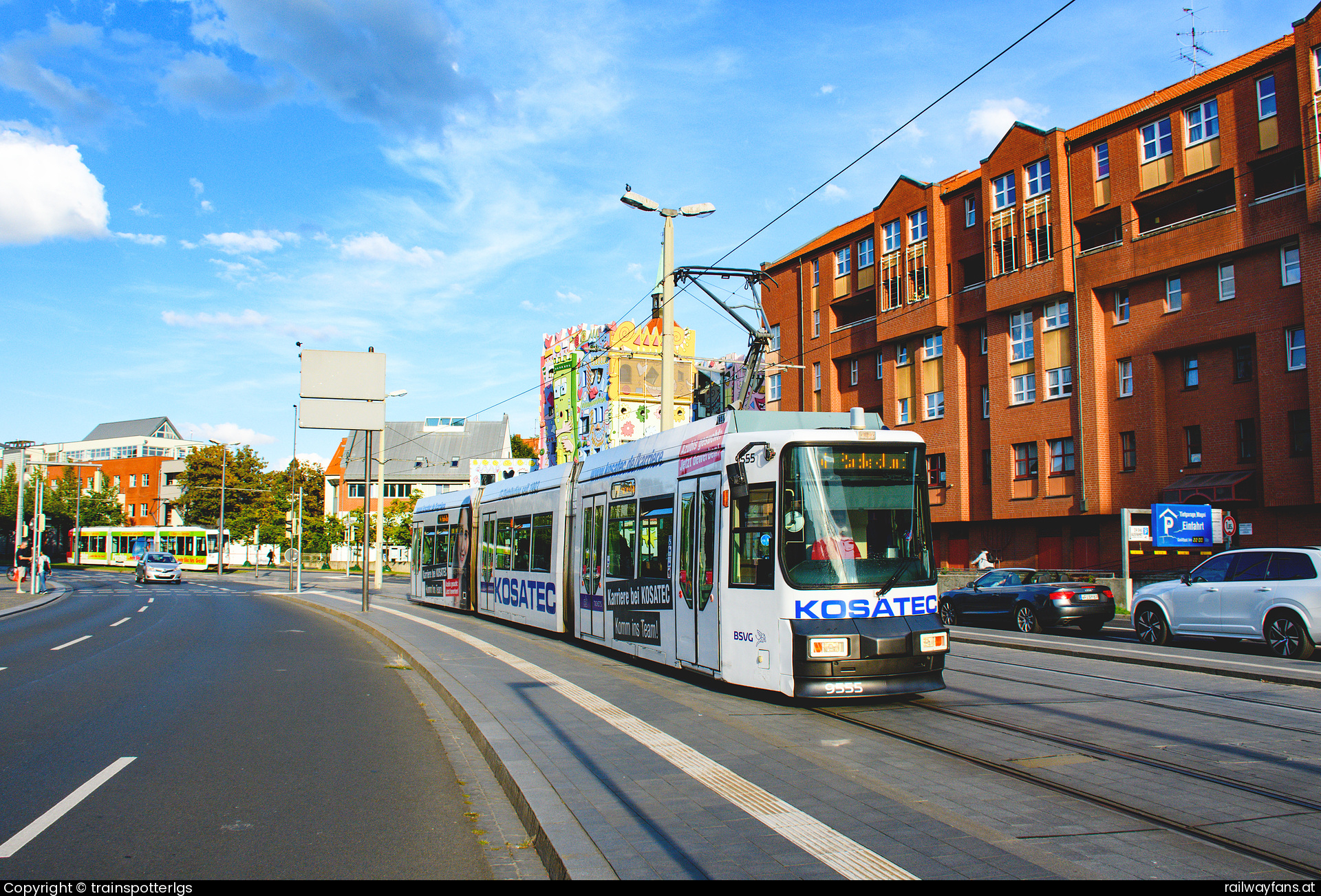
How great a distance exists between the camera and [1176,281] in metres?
31.5

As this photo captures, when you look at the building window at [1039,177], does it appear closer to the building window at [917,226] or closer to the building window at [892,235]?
the building window at [917,226]

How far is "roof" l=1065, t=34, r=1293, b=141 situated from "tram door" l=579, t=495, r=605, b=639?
27.2m

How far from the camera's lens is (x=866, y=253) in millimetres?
44719

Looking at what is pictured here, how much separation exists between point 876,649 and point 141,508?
10494 cm

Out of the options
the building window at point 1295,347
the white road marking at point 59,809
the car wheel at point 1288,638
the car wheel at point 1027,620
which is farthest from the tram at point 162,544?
the car wheel at point 1288,638

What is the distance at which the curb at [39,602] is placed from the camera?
83.4 feet

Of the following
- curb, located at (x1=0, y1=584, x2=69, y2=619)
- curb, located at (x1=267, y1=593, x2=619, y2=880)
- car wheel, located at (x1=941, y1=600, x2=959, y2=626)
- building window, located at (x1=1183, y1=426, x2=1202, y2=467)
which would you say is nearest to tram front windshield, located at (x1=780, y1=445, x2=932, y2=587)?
curb, located at (x1=267, y1=593, x2=619, y2=880)

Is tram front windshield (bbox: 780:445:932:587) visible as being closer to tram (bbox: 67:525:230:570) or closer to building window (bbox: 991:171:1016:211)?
building window (bbox: 991:171:1016:211)

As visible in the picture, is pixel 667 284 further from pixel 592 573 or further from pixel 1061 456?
pixel 1061 456

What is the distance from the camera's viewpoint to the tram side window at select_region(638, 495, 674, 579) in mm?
11523

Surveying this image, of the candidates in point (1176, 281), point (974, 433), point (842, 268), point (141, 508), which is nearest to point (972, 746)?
point (1176, 281)

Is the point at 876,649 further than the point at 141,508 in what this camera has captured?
No

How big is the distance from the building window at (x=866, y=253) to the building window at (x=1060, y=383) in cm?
1175
